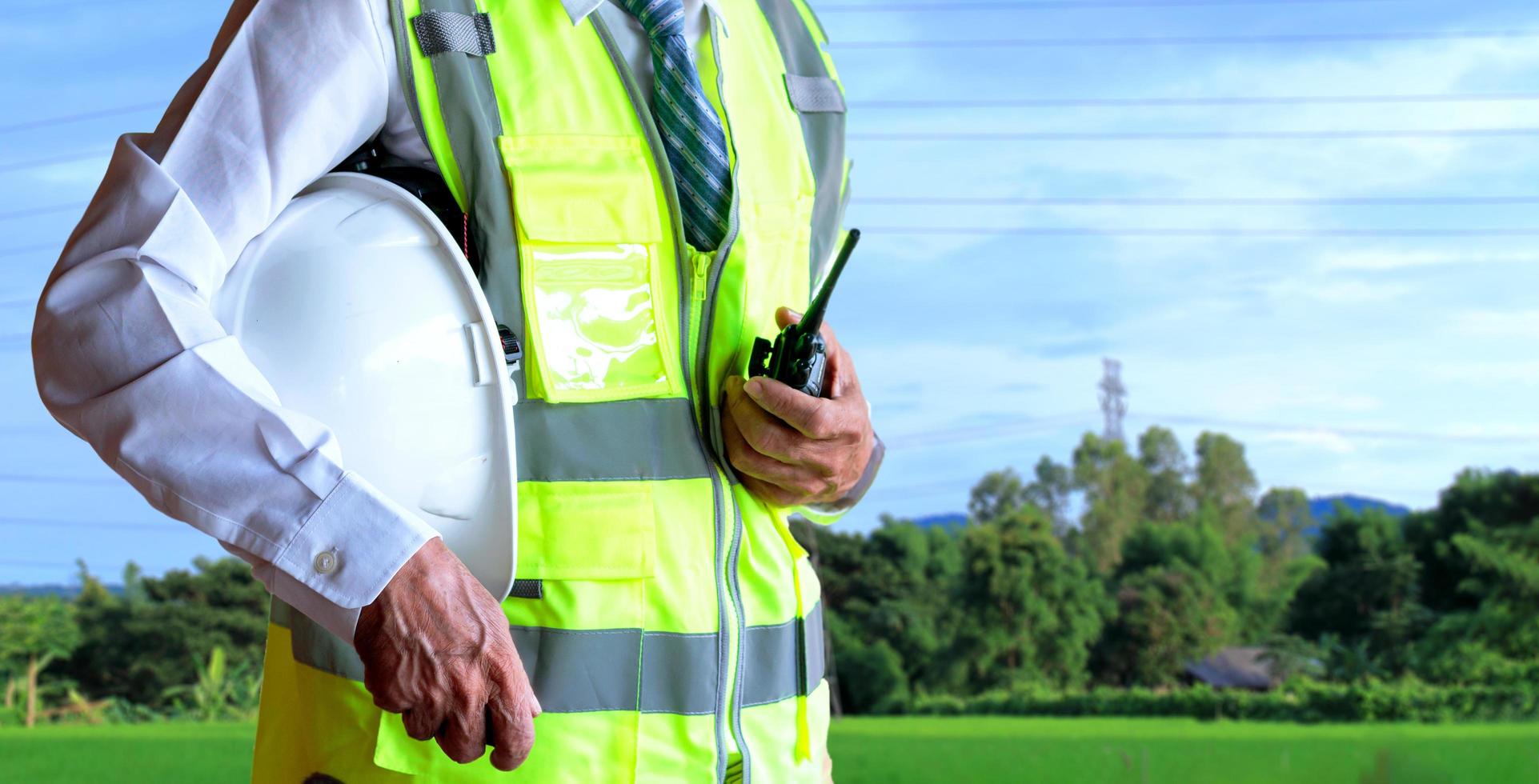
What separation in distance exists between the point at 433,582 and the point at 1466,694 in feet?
57.0

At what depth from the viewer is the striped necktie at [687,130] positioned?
1.29m

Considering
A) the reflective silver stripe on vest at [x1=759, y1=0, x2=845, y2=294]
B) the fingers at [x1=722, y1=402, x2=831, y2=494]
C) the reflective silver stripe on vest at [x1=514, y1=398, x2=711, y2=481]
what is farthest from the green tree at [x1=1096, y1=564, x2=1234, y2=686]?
the reflective silver stripe on vest at [x1=514, y1=398, x2=711, y2=481]

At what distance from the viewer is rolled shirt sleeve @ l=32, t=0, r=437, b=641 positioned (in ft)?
3.12

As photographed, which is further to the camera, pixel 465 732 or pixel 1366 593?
pixel 1366 593

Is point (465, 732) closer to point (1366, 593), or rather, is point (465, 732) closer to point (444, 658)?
point (444, 658)

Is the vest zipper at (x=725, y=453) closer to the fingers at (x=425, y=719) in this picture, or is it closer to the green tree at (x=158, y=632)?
the fingers at (x=425, y=719)

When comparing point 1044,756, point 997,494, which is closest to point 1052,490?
point 997,494

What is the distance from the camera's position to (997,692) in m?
19.5

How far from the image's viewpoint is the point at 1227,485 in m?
25.0

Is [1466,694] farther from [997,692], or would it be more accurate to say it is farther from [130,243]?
[130,243]

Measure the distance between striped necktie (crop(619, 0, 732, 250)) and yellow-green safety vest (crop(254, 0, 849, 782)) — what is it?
19 mm

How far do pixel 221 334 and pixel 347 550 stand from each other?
21 centimetres

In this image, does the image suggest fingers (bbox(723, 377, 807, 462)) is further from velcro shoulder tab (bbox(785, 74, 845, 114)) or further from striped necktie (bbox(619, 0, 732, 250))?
velcro shoulder tab (bbox(785, 74, 845, 114))

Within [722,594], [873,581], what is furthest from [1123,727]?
[722,594]
